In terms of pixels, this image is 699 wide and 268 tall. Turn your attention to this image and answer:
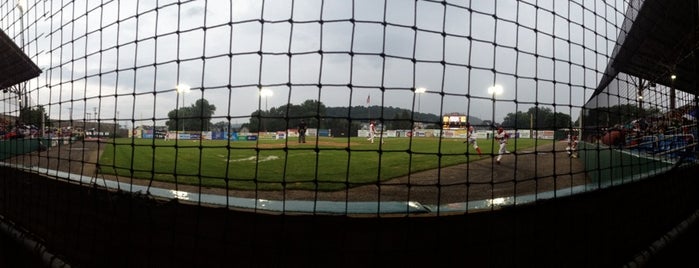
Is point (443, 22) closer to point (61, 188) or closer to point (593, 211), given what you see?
point (593, 211)

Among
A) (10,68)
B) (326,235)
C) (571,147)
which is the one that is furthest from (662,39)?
(10,68)

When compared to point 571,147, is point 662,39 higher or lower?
higher

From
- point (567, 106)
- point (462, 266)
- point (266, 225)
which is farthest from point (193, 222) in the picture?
point (567, 106)

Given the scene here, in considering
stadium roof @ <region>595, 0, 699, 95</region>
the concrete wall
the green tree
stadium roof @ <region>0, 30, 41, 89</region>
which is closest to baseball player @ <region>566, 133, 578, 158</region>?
stadium roof @ <region>595, 0, 699, 95</region>

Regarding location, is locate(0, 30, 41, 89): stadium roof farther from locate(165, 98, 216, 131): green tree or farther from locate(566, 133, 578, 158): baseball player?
locate(566, 133, 578, 158): baseball player

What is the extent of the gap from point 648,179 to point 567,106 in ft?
4.48

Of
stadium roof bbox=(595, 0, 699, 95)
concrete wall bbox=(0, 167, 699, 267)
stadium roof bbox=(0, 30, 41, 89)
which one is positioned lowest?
concrete wall bbox=(0, 167, 699, 267)

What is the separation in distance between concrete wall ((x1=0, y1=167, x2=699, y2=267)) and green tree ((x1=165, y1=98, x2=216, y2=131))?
551 mm

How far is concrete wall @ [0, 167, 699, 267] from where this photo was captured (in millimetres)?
1441

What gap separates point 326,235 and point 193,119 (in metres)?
1.57

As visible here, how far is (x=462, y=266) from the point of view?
1539 millimetres

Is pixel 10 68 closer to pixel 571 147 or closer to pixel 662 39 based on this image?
pixel 571 147

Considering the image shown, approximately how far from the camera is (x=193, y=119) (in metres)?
2.38

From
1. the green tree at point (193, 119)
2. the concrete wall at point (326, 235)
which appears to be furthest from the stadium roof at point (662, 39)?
the green tree at point (193, 119)
